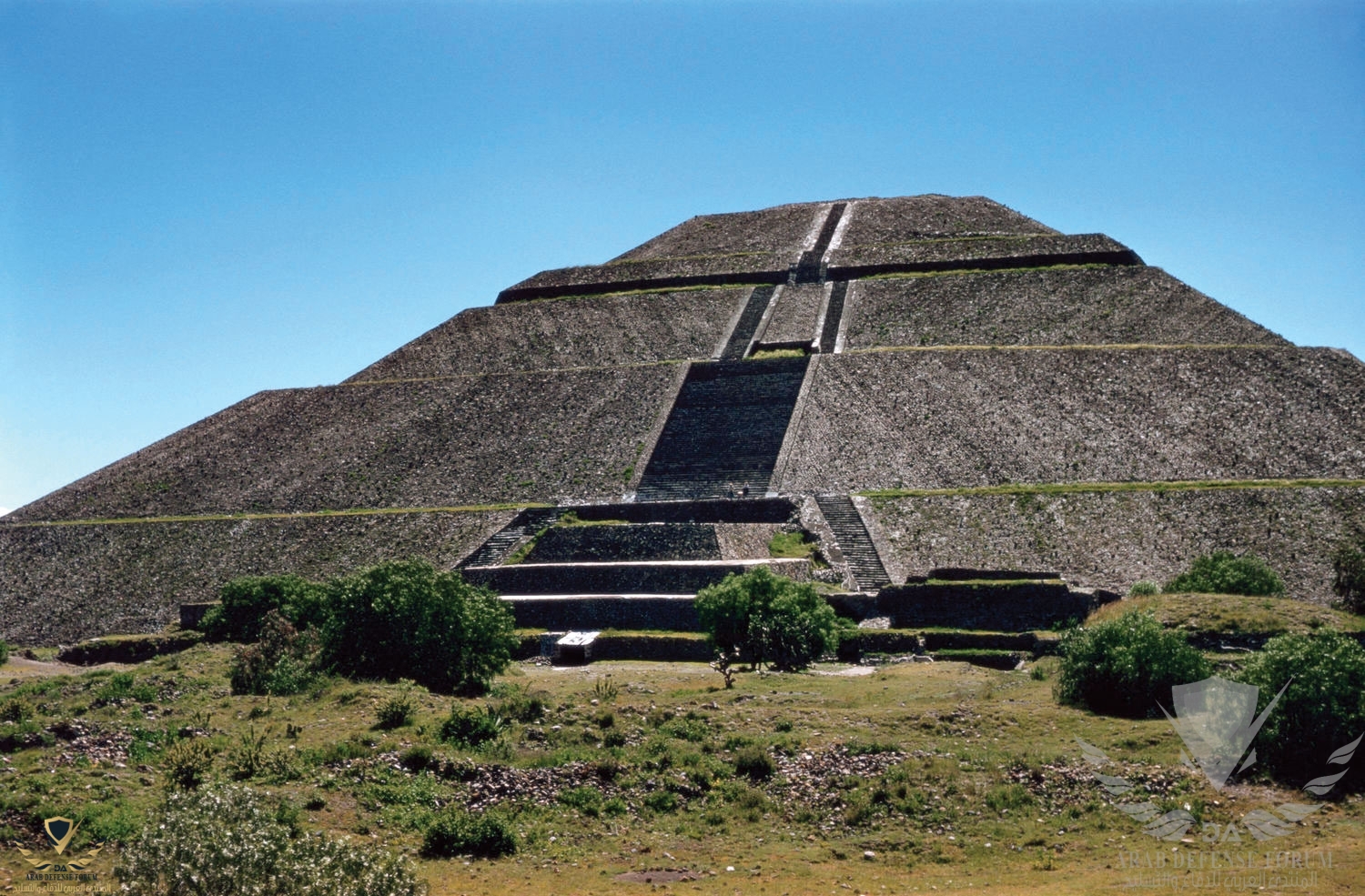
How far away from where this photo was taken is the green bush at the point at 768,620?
27234mm

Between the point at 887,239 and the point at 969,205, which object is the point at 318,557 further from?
the point at 969,205

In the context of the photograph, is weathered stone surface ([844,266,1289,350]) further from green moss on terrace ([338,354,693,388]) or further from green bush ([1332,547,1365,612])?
green bush ([1332,547,1365,612])

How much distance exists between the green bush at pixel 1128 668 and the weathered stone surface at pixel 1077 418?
21.2 meters

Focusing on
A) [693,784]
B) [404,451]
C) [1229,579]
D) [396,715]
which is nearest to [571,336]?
[404,451]

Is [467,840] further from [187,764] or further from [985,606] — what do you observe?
[985,606]

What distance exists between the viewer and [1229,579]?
2962cm

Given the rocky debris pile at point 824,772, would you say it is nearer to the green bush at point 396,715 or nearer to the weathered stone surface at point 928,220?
the green bush at point 396,715

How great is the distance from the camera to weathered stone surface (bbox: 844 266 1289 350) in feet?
172

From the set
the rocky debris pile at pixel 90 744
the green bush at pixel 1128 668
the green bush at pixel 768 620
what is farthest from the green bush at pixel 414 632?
the green bush at pixel 1128 668

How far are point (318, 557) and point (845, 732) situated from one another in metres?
25.8

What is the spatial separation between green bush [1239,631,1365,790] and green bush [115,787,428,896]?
34.5ft

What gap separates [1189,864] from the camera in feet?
45.5

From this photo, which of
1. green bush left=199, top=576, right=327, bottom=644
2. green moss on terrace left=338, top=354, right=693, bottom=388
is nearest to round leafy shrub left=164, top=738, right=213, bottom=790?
Answer: green bush left=199, top=576, right=327, bottom=644

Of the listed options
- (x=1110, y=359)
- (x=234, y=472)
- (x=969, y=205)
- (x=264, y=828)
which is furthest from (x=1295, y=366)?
(x=264, y=828)
